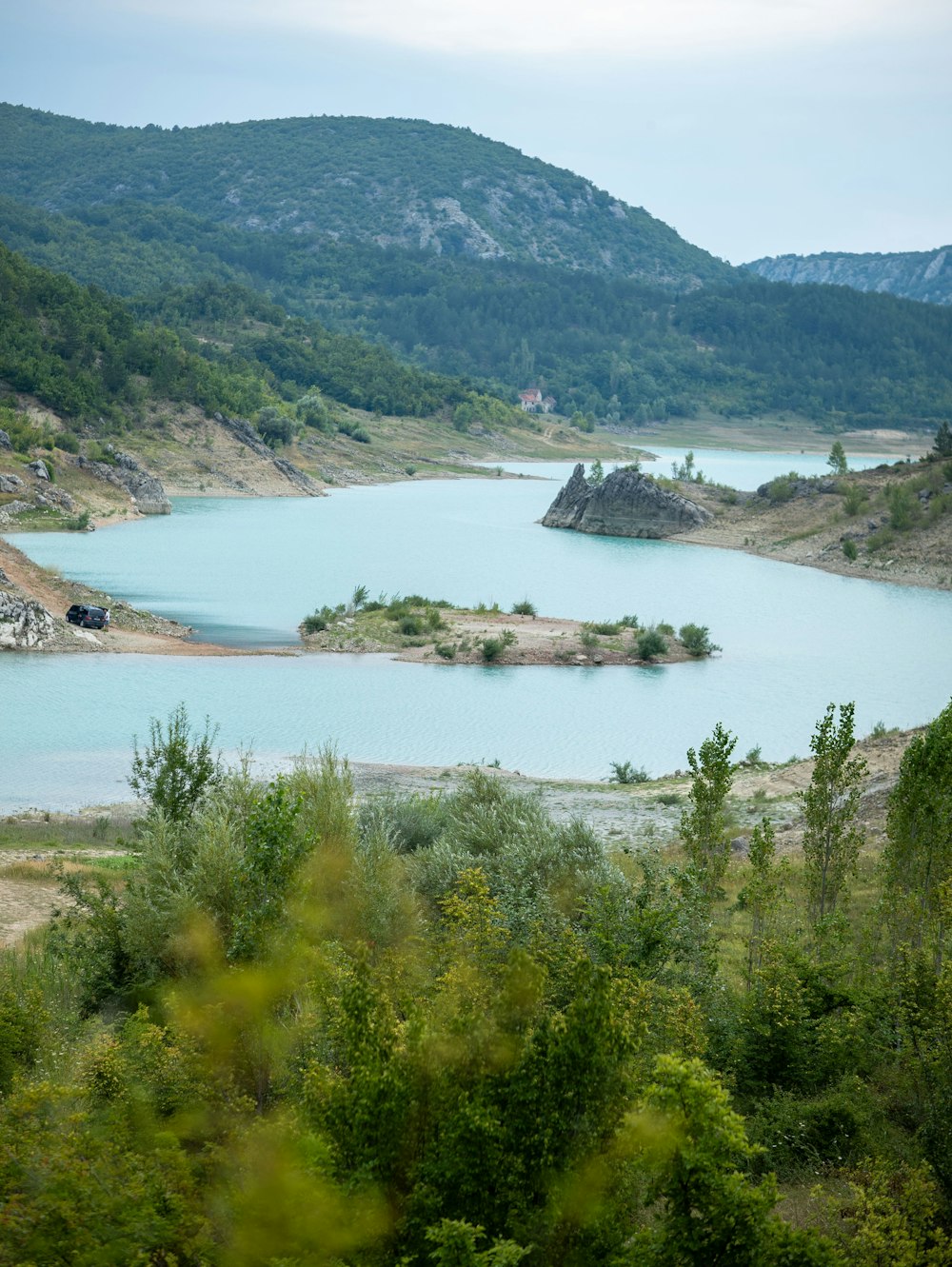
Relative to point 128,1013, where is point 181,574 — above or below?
above

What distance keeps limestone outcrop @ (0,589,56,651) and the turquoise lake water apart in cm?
107

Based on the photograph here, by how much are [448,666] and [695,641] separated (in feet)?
27.5

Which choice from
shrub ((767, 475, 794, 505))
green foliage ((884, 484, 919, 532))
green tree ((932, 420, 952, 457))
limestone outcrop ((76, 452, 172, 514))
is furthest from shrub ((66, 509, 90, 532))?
green tree ((932, 420, 952, 457))

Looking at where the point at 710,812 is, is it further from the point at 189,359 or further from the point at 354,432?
the point at 354,432

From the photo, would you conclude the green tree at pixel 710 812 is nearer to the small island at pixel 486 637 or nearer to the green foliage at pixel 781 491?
the small island at pixel 486 637

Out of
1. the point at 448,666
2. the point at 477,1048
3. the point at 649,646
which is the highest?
the point at 649,646

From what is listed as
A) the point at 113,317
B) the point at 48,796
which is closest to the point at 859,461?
the point at 113,317

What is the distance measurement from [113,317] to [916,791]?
84.6 m

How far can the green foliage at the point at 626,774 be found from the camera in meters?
26.0

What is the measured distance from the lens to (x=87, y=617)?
123 feet

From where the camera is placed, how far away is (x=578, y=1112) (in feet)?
23.6

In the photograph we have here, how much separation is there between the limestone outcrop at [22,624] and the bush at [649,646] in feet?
54.5

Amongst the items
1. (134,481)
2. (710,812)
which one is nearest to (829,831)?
(710,812)

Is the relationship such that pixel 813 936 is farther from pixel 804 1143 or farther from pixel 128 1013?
pixel 128 1013
